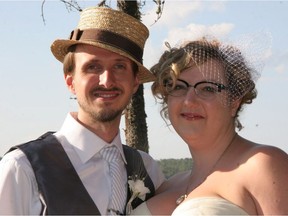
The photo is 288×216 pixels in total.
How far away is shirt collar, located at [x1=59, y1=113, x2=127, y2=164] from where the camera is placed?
4.00 metres

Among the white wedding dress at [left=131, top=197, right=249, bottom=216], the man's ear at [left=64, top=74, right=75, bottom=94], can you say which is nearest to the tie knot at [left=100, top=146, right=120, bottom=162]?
the man's ear at [left=64, top=74, right=75, bottom=94]

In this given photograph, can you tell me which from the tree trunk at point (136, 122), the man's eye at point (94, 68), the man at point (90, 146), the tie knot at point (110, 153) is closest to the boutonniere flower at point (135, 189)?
the man at point (90, 146)

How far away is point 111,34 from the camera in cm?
419

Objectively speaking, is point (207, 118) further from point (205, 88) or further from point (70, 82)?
point (70, 82)

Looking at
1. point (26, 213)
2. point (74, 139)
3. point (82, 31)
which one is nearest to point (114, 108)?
point (74, 139)

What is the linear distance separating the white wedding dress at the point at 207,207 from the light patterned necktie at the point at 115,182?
1.29 feet

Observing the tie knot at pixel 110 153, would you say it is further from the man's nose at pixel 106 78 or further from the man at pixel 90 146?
the man's nose at pixel 106 78

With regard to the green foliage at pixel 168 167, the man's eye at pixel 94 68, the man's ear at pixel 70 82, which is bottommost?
the green foliage at pixel 168 167

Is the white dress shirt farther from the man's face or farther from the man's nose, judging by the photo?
the man's nose

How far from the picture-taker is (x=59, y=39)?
4.33 m

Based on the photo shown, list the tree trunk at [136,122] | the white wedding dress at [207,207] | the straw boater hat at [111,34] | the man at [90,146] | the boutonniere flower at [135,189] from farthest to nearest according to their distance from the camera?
the tree trunk at [136,122], the straw boater hat at [111,34], the boutonniere flower at [135,189], the man at [90,146], the white wedding dress at [207,207]

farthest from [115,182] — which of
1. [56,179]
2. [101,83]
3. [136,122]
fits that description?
[136,122]

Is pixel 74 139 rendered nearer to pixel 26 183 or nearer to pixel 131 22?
pixel 26 183

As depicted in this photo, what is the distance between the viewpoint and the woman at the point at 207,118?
3787 mm
